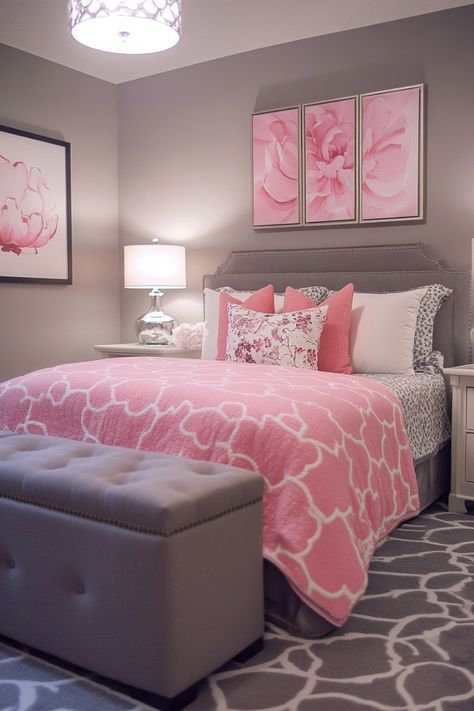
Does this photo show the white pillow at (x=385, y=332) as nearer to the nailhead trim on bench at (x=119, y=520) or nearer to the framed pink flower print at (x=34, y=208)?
the nailhead trim on bench at (x=119, y=520)

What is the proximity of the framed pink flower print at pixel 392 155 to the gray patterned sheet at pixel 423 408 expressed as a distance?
1003 mm

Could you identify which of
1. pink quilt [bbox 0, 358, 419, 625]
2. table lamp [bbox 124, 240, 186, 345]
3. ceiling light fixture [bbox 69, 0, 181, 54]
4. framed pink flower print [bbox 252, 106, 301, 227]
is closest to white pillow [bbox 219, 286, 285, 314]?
table lamp [bbox 124, 240, 186, 345]

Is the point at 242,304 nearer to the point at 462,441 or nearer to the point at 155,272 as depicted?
the point at 155,272

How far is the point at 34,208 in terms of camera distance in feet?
15.2

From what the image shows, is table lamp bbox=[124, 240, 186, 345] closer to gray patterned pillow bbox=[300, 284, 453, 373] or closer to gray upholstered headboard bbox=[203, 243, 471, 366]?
gray upholstered headboard bbox=[203, 243, 471, 366]

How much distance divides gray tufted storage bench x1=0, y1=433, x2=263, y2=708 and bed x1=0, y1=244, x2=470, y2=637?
6.9 inches

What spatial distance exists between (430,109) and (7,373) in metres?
2.88

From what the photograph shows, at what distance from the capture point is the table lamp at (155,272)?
15.3ft

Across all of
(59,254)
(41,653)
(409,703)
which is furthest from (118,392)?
(59,254)

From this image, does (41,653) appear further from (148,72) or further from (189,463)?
(148,72)

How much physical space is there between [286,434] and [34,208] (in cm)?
298

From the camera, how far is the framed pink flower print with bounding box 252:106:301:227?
442 centimetres

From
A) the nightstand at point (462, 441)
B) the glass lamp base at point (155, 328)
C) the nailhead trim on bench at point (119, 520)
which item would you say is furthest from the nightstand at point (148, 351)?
the nailhead trim on bench at point (119, 520)

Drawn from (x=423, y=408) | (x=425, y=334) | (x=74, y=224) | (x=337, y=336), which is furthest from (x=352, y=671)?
(x=74, y=224)
